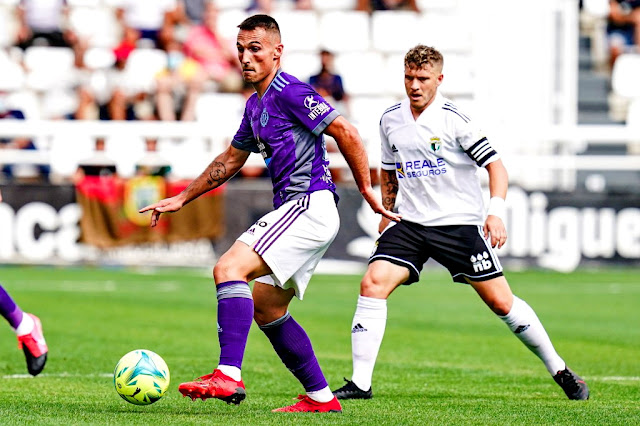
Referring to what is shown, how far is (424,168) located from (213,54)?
1405cm

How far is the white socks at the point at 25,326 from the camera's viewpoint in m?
7.91

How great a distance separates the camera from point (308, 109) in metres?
6.19

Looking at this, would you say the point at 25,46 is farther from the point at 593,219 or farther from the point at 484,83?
the point at 593,219

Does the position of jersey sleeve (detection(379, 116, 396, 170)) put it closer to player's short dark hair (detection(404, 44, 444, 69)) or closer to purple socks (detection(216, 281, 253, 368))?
player's short dark hair (detection(404, 44, 444, 69))

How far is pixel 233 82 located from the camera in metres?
20.8

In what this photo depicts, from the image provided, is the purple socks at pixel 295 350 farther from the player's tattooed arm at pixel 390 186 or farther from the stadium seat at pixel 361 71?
the stadium seat at pixel 361 71

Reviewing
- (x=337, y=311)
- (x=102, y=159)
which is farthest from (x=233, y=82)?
(x=337, y=311)

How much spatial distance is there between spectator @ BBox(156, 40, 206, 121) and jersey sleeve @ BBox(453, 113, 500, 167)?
42.2ft

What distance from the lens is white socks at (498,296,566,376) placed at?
7.44 m

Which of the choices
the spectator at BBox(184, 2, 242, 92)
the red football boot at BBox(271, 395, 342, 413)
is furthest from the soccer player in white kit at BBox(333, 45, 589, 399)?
the spectator at BBox(184, 2, 242, 92)

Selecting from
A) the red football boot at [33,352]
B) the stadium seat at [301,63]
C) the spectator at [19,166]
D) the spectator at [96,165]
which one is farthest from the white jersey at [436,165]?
the stadium seat at [301,63]

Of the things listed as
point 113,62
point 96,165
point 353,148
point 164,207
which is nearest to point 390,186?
point 353,148

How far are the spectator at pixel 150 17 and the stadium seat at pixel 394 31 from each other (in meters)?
3.88

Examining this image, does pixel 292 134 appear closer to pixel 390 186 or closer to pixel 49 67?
pixel 390 186
